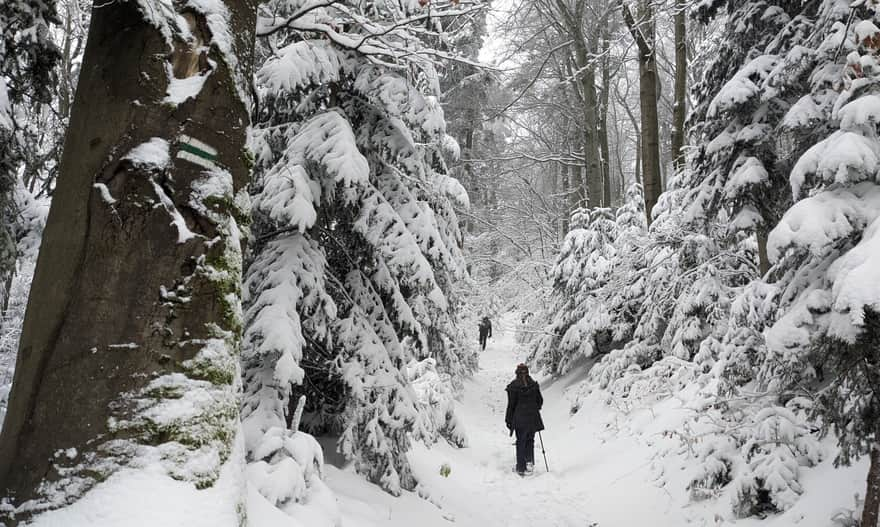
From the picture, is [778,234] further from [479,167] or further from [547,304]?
[479,167]

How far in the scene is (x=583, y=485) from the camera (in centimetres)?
792

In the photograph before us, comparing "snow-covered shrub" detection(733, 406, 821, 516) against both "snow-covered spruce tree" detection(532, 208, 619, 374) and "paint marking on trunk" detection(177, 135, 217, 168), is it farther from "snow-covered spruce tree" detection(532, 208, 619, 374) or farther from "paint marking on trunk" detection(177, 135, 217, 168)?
"snow-covered spruce tree" detection(532, 208, 619, 374)

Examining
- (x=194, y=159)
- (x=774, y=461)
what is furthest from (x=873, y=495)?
(x=194, y=159)

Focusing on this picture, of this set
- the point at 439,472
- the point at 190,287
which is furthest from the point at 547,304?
the point at 190,287

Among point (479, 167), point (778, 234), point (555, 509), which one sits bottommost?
point (555, 509)

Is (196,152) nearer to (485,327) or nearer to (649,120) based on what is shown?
(649,120)

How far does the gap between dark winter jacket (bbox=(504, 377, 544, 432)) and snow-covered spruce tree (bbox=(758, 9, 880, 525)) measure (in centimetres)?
540

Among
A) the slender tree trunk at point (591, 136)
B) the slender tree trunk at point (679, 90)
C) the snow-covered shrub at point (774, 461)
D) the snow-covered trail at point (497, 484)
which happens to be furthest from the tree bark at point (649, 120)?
the snow-covered shrub at point (774, 461)

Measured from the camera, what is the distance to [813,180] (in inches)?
153

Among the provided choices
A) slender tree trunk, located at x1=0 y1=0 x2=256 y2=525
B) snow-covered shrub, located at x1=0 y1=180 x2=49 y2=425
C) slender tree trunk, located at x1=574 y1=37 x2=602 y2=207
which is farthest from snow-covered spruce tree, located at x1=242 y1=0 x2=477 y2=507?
slender tree trunk, located at x1=574 y1=37 x2=602 y2=207

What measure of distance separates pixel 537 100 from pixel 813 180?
1594cm

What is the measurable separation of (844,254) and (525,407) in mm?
6267

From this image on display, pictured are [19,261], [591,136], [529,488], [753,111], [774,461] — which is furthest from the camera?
[591,136]

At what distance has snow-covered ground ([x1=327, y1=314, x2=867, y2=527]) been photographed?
15.7 ft
